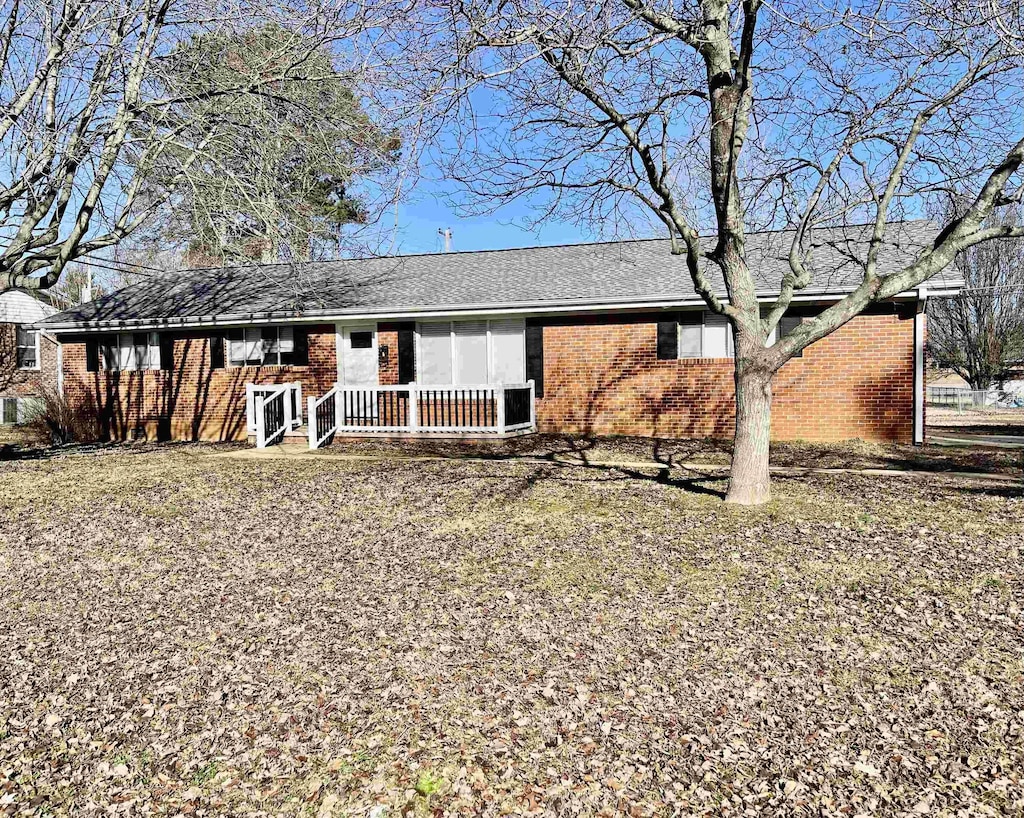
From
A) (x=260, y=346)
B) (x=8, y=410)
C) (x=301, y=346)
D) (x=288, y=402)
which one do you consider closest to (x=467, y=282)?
(x=301, y=346)

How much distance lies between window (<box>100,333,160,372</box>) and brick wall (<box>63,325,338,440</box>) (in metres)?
0.19

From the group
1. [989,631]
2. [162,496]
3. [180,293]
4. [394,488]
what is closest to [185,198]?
[162,496]

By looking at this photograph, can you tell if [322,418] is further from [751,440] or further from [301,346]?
[751,440]

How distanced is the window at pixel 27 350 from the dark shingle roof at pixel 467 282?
433 inches

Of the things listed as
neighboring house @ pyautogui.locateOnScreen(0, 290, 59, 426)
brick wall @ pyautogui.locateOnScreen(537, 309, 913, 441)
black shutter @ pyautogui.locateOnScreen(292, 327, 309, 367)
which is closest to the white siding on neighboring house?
neighboring house @ pyautogui.locateOnScreen(0, 290, 59, 426)

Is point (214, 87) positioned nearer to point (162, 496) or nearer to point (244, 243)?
point (244, 243)

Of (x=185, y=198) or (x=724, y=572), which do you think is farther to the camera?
(x=185, y=198)

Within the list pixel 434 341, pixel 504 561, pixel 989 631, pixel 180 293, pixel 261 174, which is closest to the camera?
pixel 989 631

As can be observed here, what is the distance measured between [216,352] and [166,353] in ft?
4.75

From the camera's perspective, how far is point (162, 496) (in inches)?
349

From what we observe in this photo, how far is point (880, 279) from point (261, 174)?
26.8 feet

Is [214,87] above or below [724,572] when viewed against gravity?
above

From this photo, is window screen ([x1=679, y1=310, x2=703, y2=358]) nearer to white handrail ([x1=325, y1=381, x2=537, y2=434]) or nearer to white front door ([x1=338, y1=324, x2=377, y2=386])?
white handrail ([x1=325, y1=381, x2=537, y2=434])

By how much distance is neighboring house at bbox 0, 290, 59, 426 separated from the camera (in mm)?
25672
